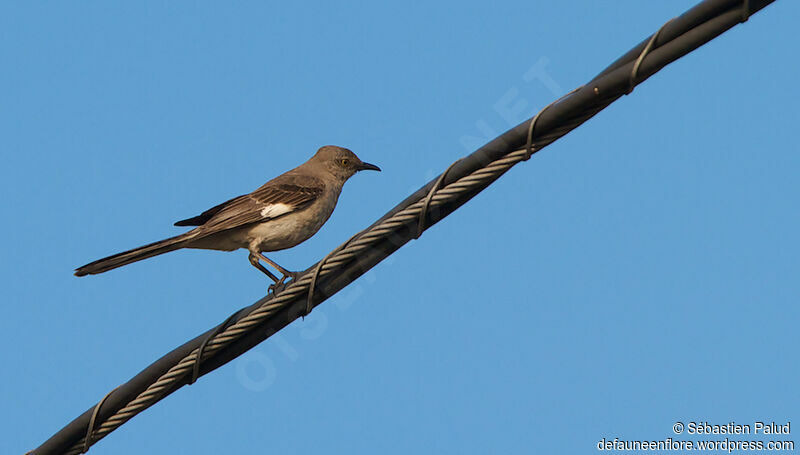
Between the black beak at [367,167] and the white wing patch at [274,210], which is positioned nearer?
the white wing patch at [274,210]

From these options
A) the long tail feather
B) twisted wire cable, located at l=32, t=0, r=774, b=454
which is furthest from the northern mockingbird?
twisted wire cable, located at l=32, t=0, r=774, b=454

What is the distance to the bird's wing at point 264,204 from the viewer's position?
26.6 feet

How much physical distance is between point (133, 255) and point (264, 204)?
1.73m

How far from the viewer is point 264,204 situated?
8.34 metres

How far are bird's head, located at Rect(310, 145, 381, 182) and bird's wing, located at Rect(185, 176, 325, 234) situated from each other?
78 cm

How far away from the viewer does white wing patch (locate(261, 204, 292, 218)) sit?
324 inches

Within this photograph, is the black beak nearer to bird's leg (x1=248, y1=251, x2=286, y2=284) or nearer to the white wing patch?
the white wing patch

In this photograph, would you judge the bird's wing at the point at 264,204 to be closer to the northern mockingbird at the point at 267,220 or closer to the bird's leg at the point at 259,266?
the northern mockingbird at the point at 267,220

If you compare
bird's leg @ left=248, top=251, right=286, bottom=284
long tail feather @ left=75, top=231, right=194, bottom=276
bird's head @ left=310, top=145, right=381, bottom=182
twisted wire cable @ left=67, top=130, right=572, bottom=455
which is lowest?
twisted wire cable @ left=67, top=130, right=572, bottom=455

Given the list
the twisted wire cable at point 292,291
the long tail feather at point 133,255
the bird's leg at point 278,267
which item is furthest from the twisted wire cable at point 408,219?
the bird's leg at point 278,267

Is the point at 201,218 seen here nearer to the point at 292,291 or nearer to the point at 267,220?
the point at 267,220

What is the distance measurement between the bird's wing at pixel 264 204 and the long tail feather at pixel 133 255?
20.2 inches

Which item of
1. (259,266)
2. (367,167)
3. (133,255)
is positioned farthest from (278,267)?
(367,167)

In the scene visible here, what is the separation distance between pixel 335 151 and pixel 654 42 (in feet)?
18.7
